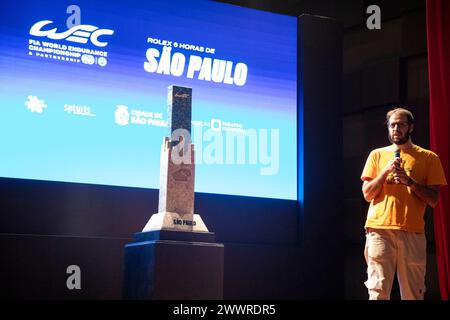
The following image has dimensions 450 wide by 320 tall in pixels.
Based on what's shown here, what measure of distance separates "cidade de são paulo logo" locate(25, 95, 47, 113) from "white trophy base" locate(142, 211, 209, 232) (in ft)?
4.55

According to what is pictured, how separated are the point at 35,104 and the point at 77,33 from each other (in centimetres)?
59

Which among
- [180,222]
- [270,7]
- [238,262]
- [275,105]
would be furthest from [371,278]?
[270,7]

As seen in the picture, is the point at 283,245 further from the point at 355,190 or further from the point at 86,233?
the point at 86,233

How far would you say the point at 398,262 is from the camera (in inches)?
151

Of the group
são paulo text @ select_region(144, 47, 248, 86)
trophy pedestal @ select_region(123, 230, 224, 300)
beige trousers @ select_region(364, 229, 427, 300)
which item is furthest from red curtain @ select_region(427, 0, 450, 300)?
trophy pedestal @ select_region(123, 230, 224, 300)

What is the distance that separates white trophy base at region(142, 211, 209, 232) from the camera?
144 inches

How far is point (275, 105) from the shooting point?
5.46m

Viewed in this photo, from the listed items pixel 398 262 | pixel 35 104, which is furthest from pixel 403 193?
pixel 35 104

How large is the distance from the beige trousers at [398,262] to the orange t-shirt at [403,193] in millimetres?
60

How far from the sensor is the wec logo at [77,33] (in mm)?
4742

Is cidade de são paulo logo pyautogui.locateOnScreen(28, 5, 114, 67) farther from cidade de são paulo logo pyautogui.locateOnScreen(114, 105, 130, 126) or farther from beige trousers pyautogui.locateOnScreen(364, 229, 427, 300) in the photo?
beige trousers pyautogui.locateOnScreen(364, 229, 427, 300)

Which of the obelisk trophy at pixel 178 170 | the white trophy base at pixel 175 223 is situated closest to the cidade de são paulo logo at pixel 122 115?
the obelisk trophy at pixel 178 170
